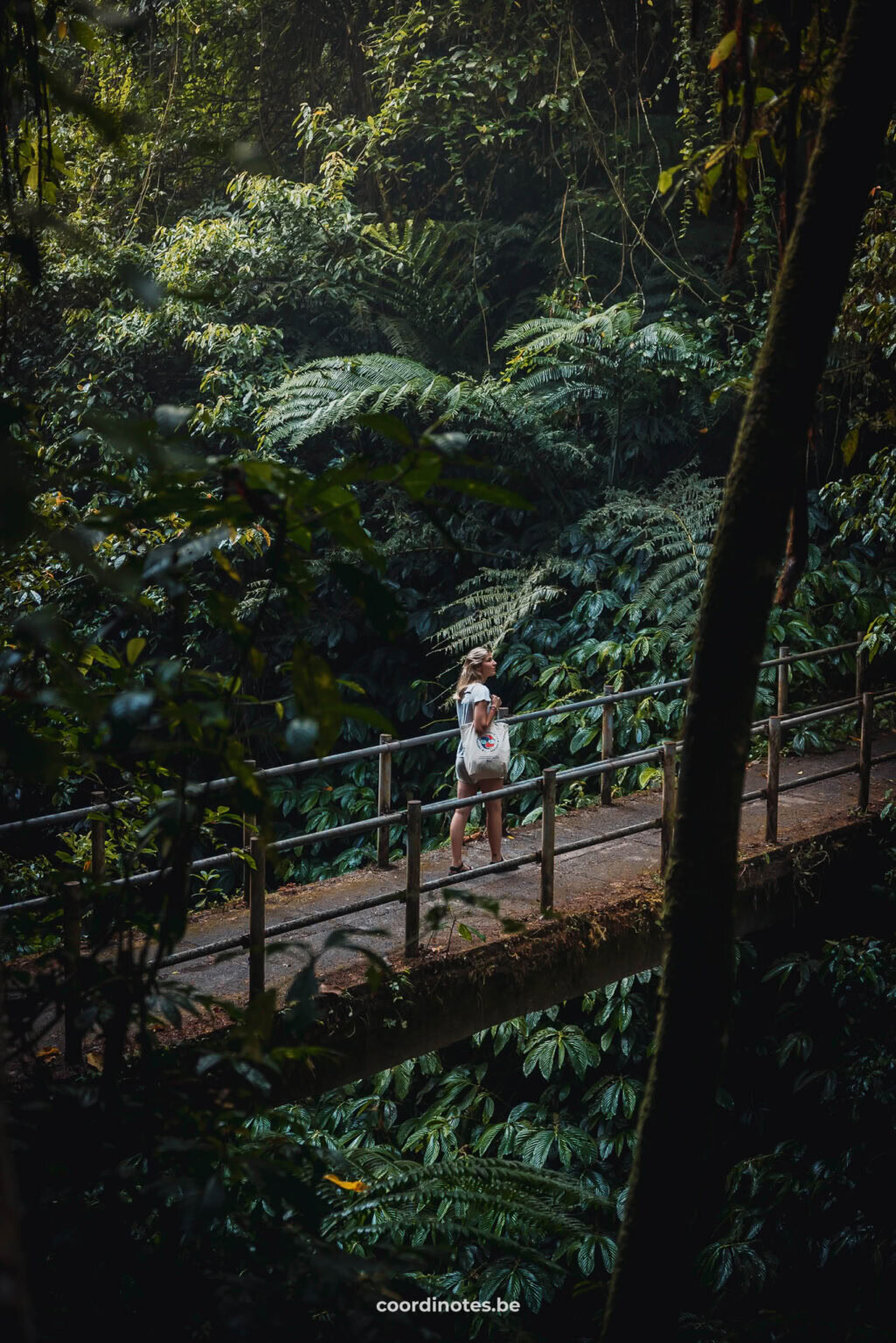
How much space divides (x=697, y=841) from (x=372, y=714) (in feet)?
2.15

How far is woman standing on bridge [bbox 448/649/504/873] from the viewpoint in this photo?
5590mm

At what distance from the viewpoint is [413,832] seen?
15.2 ft

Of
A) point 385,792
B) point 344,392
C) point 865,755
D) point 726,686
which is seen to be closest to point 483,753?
point 385,792

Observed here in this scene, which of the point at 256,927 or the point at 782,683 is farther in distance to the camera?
the point at 782,683

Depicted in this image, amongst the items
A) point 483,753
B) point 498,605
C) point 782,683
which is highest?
point 498,605

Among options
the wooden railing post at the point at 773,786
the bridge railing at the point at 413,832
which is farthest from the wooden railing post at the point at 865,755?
the wooden railing post at the point at 773,786

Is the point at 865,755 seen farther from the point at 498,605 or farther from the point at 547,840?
the point at 498,605

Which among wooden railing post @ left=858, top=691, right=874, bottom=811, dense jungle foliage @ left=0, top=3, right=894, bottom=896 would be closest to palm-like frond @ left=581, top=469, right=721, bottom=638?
dense jungle foliage @ left=0, top=3, right=894, bottom=896

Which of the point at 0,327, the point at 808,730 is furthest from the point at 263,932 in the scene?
the point at 808,730

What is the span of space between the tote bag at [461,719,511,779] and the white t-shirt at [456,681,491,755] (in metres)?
0.04

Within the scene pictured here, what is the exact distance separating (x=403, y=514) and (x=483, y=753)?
497cm

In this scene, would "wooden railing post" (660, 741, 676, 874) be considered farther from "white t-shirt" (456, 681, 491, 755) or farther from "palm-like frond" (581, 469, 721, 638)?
"palm-like frond" (581, 469, 721, 638)

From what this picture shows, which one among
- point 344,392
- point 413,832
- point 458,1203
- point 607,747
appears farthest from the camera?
point 344,392

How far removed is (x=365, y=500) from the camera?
36.4 ft
